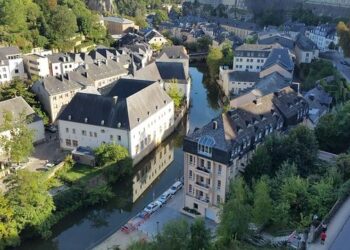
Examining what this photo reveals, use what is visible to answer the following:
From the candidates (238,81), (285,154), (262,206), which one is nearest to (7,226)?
(262,206)

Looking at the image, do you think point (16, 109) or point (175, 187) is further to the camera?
point (16, 109)

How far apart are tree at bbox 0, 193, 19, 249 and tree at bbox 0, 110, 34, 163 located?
25.7 feet

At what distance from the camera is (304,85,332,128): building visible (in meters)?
41.6

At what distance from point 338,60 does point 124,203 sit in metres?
47.6

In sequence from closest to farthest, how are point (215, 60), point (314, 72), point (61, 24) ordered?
point (314, 72) < point (215, 60) < point (61, 24)

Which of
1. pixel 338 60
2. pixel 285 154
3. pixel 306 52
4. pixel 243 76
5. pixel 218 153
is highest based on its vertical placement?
pixel 306 52

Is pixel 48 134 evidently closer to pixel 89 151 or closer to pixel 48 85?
pixel 48 85

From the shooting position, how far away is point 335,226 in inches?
844

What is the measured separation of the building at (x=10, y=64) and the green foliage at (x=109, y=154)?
2464 centimetres

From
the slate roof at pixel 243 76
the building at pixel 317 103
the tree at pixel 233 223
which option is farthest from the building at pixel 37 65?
the tree at pixel 233 223

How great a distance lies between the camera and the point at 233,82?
5672 cm

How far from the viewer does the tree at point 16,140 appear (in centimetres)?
3475

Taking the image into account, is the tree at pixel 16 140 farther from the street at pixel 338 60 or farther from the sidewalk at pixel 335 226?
the street at pixel 338 60

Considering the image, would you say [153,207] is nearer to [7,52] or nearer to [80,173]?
[80,173]
